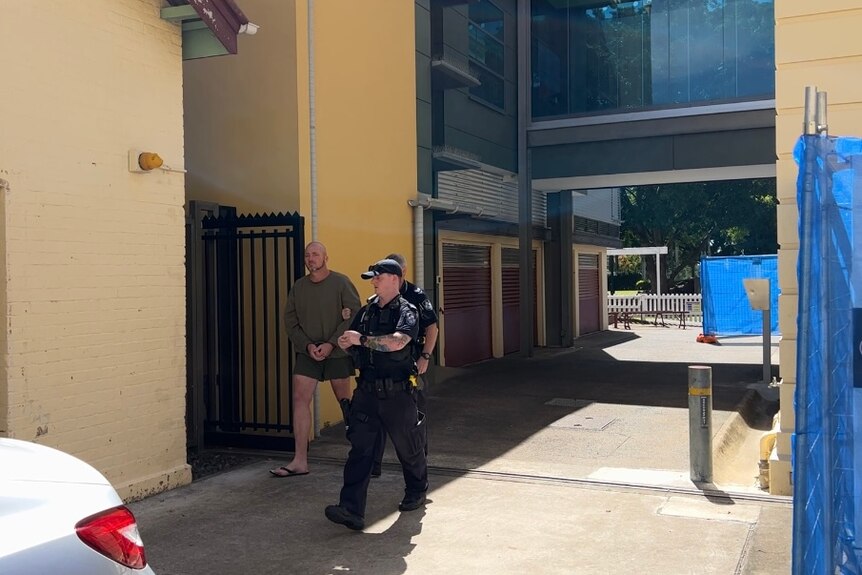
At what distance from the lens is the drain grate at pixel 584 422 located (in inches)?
351

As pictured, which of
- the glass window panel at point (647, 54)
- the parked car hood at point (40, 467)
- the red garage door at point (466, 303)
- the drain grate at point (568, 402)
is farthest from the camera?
the red garage door at point (466, 303)

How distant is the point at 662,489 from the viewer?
6332mm

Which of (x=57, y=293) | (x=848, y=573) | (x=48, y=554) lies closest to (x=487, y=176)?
(x=57, y=293)

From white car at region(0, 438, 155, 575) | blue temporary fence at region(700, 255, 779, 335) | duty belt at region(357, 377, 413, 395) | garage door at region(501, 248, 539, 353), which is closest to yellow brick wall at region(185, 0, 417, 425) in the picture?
duty belt at region(357, 377, 413, 395)

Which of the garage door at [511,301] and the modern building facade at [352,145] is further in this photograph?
the garage door at [511,301]

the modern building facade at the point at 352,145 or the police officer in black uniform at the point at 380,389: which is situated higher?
the modern building facade at the point at 352,145

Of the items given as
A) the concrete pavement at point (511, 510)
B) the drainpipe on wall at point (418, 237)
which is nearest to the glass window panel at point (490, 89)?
the drainpipe on wall at point (418, 237)

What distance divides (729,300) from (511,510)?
16.8 metres

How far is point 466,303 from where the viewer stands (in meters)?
14.5

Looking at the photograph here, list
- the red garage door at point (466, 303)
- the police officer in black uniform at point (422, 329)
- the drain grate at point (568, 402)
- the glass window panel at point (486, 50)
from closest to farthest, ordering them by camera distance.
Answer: the police officer in black uniform at point (422, 329), the drain grate at point (568, 402), the red garage door at point (466, 303), the glass window panel at point (486, 50)

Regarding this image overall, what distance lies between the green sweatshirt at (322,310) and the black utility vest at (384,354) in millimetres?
1218

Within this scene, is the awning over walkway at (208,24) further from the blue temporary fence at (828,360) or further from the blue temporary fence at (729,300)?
the blue temporary fence at (729,300)

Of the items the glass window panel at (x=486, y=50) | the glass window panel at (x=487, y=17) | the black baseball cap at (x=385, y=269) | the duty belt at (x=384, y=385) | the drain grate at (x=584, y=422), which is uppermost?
the glass window panel at (x=487, y=17)

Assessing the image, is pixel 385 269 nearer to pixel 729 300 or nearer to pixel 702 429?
pixel 702 429
